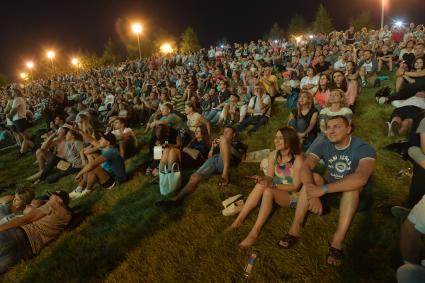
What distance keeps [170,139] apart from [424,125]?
5253mm

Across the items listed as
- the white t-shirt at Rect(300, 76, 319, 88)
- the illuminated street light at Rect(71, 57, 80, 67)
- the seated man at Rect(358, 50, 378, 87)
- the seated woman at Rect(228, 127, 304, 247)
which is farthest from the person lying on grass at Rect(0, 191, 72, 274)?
the illuminated street light at Rect(71, 57, 80, 67)

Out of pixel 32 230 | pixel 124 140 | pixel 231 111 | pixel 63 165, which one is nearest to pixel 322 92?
pixel 231 111

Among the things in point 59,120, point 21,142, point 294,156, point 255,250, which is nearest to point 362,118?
point 294,156

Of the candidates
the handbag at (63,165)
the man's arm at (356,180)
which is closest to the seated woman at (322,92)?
the man's arm at (356,180)

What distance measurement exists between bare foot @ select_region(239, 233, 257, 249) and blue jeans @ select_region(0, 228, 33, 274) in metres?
3.44

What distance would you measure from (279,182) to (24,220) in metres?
4.15

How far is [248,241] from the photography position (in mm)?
Answer: 4008

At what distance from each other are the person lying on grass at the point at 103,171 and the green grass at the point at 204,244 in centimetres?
67

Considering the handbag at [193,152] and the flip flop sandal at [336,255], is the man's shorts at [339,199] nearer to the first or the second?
the flip flop sandal at [336,255]

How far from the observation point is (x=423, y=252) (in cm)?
340

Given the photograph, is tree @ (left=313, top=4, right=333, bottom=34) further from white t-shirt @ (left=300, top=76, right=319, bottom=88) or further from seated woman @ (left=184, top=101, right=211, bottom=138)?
seated woman @ (left=184, top=101, right=211, bottom=138)

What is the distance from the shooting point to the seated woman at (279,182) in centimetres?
406

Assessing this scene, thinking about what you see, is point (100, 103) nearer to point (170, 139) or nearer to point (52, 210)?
point (170, 139)

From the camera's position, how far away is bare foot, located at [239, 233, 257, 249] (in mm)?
3996
